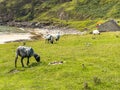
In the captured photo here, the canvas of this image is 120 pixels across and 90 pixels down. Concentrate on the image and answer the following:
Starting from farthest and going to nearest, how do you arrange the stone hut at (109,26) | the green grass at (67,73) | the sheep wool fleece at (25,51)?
1. the stone hut at (109,26)
2. the sheep wool fleece at (25,51)
3. the green grass at (67,73)

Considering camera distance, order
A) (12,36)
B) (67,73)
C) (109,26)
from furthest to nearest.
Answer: (12,36), (109,26), (67,73)

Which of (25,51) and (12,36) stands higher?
(25,51)

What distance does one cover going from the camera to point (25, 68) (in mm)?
33375

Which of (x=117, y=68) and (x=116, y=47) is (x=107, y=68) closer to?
(x=117, y=68)

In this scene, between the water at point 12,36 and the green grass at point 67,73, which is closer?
the green grass at point 67,73

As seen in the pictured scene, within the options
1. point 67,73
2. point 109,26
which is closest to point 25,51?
point 67,73

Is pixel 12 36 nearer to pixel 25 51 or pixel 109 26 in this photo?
pixel 109 26

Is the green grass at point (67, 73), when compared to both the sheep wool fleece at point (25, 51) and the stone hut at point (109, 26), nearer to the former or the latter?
the sheep wool fleece at point (25, 51)

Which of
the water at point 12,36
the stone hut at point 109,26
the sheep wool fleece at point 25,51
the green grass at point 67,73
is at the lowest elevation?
the green grass at point 67,73

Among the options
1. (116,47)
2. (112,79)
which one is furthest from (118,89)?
(116,47)

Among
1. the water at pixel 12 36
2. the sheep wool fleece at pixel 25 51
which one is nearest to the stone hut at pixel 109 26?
the water at pixel 12 36

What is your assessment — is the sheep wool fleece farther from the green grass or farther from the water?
the water

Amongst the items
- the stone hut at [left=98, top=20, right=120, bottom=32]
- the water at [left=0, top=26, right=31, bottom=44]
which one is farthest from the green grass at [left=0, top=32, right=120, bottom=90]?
the water at [left=0, top=26, right=31, bottom=44]

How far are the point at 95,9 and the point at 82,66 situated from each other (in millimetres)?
149650
